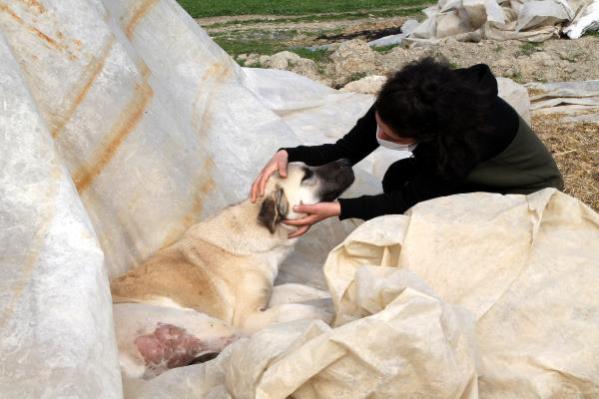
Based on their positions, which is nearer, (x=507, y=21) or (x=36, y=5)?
(x=36, y=5)

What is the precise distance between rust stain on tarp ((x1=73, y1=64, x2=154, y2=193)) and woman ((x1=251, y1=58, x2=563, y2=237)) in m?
1.01

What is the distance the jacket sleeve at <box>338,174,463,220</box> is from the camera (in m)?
3.98

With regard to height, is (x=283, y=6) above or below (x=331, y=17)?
below

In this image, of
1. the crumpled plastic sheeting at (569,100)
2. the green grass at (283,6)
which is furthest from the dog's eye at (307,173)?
the green grass at (283,6)

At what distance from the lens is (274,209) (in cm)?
454

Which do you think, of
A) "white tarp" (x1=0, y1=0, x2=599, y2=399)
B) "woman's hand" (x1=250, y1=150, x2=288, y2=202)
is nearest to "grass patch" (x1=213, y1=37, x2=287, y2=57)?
"white tarp" (x1=0, y1=0, x2=599, y2=399)

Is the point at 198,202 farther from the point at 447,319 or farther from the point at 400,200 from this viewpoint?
the point at 447,319

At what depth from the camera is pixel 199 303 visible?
4.21 metres

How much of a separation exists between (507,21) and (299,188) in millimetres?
9984

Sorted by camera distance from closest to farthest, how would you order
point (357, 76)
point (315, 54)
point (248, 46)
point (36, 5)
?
point (36, 5)
point (357, 76)
point (315, 54)
point (248, 46)

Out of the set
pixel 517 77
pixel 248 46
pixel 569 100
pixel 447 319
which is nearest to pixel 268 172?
pixel 447 319

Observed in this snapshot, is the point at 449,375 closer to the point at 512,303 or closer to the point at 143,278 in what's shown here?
the point at 512,303

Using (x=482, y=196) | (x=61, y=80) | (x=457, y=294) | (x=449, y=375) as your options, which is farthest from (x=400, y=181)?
(x=449, y=375)

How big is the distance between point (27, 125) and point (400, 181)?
233 centimetres
